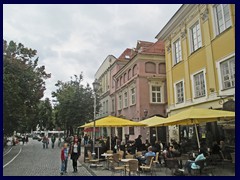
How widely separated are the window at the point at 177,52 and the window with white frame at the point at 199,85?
2233 mm

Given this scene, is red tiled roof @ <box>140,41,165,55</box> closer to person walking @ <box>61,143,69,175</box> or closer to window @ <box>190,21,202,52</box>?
window @ <box>190,21,202,52</box>

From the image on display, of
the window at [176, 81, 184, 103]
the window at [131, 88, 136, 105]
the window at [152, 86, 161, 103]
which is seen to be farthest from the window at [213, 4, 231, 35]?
the window at [131, 88, 136, 105]

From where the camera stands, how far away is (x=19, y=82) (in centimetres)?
2050

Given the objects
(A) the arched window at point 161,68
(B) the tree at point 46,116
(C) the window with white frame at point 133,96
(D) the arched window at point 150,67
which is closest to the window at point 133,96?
(C) the window with white frame at point 133,96

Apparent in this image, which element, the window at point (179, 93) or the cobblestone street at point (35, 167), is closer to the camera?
the cobblestone street at point (35, 167)

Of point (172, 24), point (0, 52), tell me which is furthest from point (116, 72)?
point (0, 52)

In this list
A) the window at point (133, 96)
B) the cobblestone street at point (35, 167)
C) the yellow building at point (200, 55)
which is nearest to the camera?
the yellow building at point (200, 55)

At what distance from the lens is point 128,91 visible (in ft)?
90.4

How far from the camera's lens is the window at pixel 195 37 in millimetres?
13984

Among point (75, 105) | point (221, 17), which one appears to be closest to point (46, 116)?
point (75, 105)

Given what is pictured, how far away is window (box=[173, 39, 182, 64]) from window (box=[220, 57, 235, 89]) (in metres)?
4.63

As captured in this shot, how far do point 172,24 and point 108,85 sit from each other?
20.9m

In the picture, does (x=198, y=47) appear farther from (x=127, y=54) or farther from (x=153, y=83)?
(x=127, y=54)

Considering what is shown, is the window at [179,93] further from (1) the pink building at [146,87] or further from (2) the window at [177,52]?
(1) the pink building at [146,87]
